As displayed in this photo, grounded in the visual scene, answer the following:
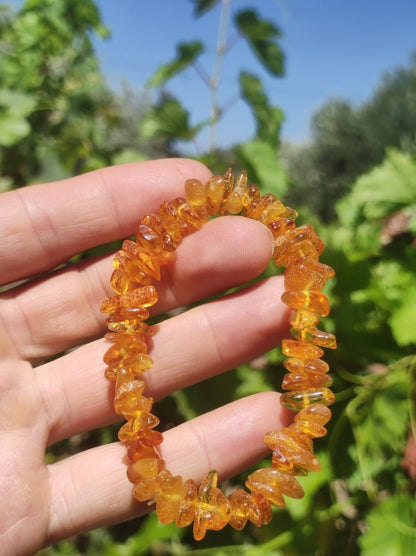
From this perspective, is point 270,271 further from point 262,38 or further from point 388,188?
point 262,38

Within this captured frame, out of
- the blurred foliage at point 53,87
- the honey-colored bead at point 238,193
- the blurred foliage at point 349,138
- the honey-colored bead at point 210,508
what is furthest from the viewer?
the blurred foliage at point 349,138

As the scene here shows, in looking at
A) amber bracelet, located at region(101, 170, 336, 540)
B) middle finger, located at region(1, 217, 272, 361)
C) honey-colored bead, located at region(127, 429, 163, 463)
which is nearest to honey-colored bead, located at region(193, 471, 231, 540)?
amber bracelet, located at region(101, 170, 336, 540)

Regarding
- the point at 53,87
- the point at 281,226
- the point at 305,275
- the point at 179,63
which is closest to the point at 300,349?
the point at 305,275

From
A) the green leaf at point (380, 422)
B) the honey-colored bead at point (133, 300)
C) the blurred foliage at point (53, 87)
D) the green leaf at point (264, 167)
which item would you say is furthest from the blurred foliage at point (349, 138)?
the honey-colored bead at point (133, 300)

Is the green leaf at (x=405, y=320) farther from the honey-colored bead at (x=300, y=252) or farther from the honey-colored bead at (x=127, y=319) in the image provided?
the honey-colored bead at (x=127, y=319)

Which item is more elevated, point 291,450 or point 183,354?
point 183,354

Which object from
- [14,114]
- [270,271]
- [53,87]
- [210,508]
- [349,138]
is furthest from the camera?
[349,138]
